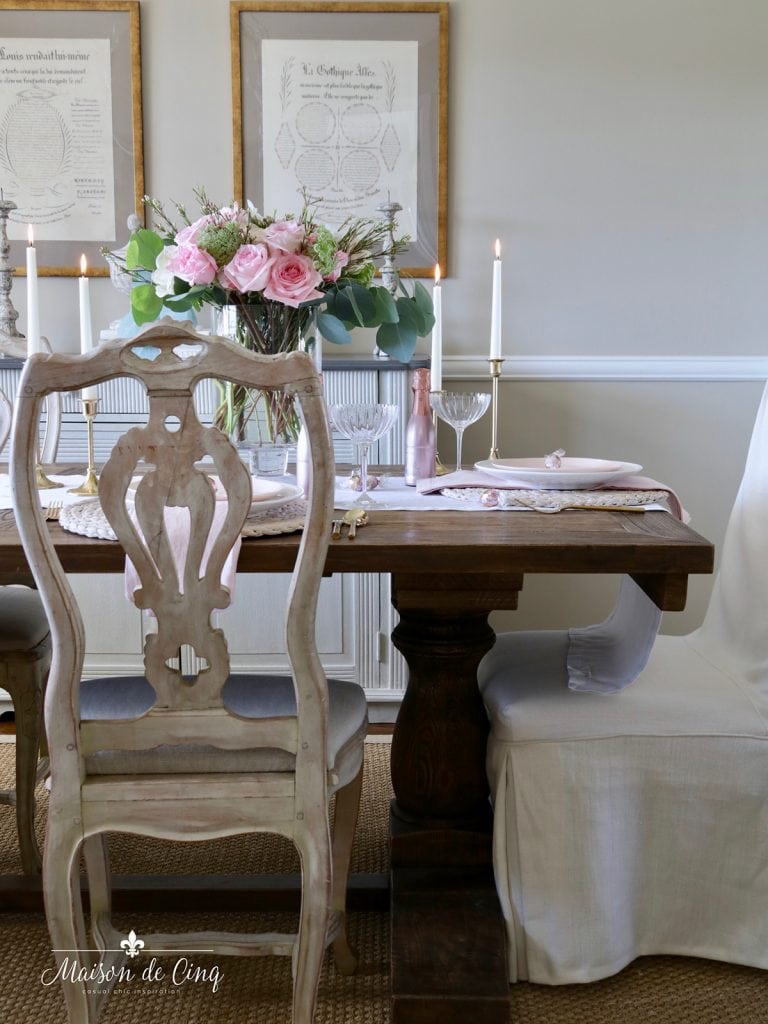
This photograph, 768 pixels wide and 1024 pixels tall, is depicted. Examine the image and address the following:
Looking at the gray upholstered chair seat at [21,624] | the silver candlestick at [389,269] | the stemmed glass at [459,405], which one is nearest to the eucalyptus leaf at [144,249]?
the stemmed glass at [459,405]

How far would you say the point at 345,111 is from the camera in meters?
2.78

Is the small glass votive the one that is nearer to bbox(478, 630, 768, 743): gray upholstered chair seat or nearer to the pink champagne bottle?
the pink champagne bottle

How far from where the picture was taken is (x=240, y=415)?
1697 millimetres

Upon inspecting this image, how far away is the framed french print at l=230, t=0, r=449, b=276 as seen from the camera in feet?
8.96

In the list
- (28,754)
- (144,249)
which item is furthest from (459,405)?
(28,754)

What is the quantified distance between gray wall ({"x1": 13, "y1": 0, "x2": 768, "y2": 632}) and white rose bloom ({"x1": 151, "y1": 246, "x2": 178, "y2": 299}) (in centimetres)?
128

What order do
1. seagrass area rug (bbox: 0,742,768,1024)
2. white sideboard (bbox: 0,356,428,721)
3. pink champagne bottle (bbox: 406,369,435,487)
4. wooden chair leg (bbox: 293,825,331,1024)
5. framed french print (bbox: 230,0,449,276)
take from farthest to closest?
1. framed french print (bbox: 230,0,449,276)
2. white sideboard (bbox: 0,356,428,721)
3. pink champagne bottle (bbox: 406,369,435,487)
4. seagrass area rug (bbox: 0,742,768,1024)
5. wooden chair leg (bbox: 293,825,331,1024)

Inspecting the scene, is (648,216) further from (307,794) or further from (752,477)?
(307,794)

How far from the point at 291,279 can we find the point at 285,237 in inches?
2.6

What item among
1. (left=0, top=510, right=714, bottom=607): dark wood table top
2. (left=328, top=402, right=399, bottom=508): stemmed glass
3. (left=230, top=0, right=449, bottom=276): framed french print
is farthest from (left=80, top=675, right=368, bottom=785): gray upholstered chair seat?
(left=230, top=0, right=449, bottom=276): framed french print

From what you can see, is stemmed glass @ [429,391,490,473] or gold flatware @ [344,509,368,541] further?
stemmed glass @ [429,391,490,473]

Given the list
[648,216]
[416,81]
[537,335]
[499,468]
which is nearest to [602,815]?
[499,468]

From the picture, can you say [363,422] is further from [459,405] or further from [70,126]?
[70,126]

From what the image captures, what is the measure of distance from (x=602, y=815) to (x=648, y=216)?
192 centimetres
